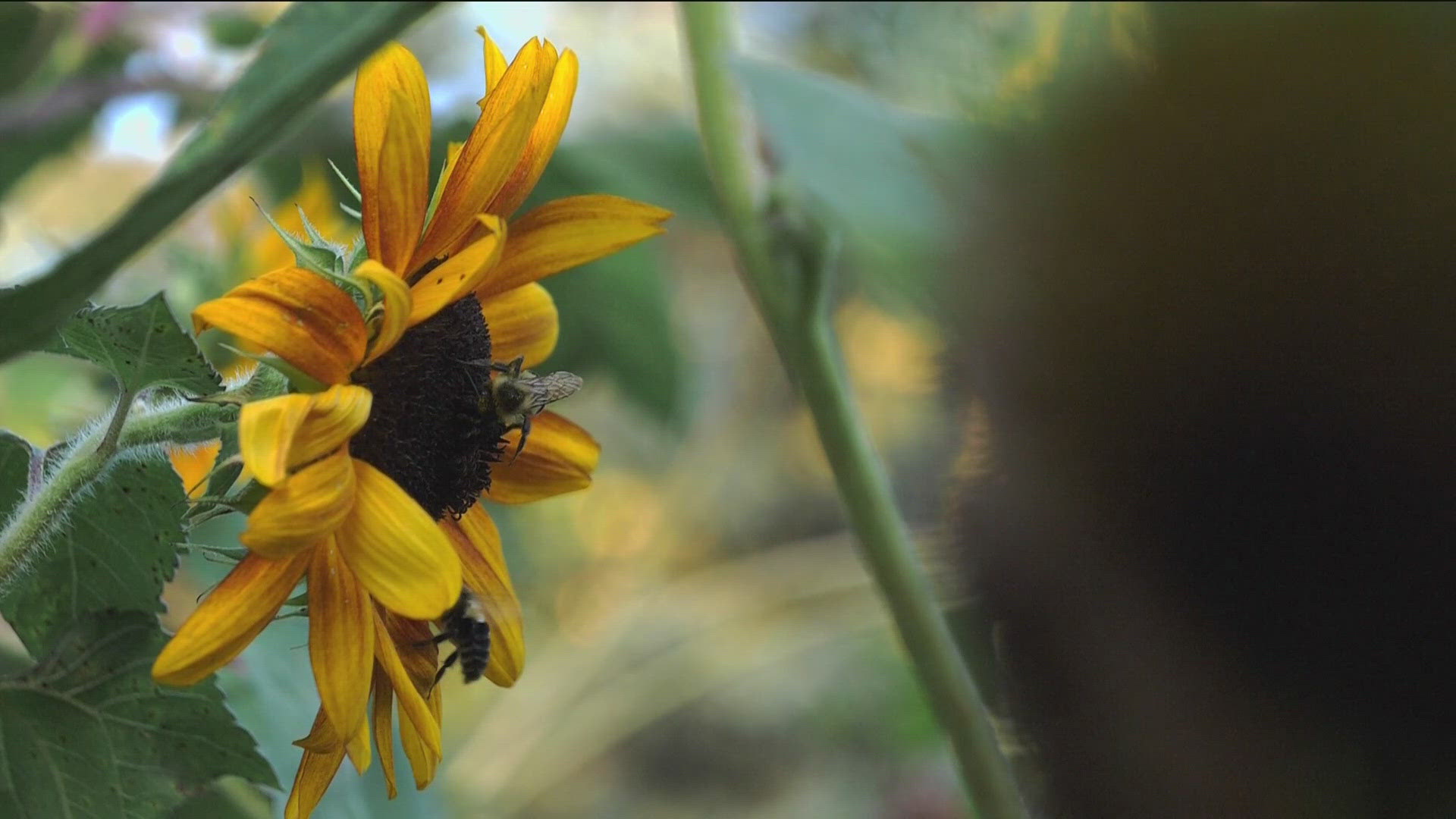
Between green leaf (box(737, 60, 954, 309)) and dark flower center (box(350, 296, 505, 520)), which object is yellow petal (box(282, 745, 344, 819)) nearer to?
dark flower center (box(350, 296, 505, 520))

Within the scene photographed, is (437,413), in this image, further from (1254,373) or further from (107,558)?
(1254,373)

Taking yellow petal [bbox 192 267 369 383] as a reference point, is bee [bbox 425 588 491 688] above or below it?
below

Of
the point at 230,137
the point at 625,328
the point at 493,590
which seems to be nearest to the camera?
the point at 230,137

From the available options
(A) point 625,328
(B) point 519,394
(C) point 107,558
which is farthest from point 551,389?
(A) point 625,328

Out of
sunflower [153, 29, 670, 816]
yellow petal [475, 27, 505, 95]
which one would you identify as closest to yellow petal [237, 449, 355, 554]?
sunflower [153, 29, 670, 816]

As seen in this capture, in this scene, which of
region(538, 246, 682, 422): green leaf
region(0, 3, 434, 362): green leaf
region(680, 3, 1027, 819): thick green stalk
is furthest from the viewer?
region(538, 246, 682, 422): green leaf

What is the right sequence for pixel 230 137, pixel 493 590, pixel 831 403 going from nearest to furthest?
pixel 230 137 → pixel 493 590 → pixel 831 403
